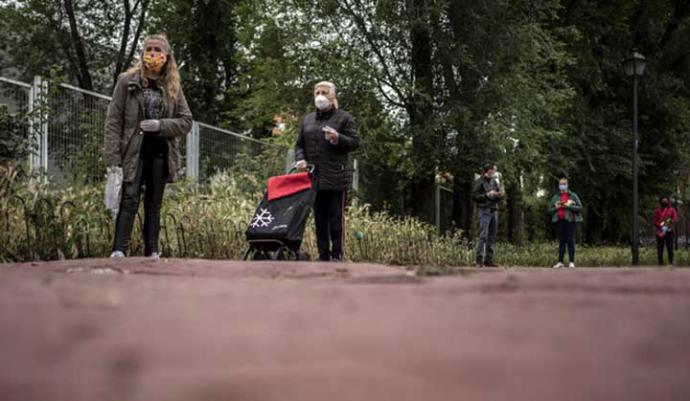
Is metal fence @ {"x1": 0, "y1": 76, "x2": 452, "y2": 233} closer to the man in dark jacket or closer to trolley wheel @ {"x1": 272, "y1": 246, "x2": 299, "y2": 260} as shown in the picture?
trolley wheel @ {"x1": 272, "y1": 246, "x2": 299, "y2": 260}

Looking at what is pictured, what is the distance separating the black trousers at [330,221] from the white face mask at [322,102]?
0.78 metres

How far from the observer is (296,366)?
1283 millimetres

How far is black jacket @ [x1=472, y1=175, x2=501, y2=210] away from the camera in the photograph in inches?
580

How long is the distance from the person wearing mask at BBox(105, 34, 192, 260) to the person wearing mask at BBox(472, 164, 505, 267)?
8.42m

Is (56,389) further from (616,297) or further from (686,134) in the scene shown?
(686,134)

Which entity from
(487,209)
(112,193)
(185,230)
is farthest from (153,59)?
(487,209)

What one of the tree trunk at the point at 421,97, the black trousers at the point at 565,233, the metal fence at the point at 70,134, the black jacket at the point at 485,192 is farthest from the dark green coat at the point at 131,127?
the tree trunk at the point at 421,97

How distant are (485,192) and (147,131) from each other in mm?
8894

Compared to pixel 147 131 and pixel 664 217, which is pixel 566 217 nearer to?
pixel 664 217

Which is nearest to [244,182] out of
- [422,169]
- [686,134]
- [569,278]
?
[422,169]

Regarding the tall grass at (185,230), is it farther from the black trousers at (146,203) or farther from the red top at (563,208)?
the red top at (563,208)

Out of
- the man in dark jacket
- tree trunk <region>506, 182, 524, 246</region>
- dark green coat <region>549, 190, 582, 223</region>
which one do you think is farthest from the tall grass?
tree trunk <region>506, 182, 524, 246</region>

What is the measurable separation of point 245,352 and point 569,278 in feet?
5.62

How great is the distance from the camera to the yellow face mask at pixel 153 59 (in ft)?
22.5
